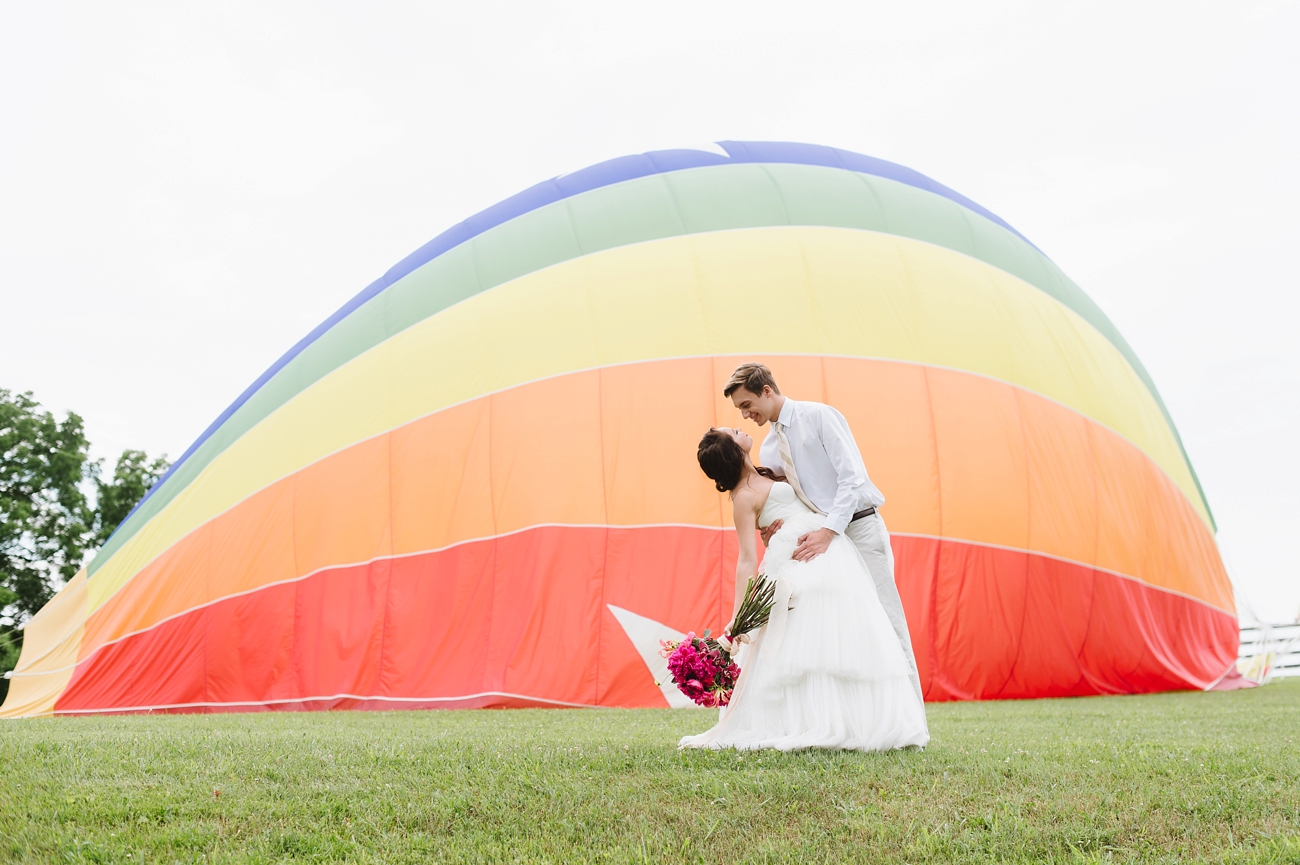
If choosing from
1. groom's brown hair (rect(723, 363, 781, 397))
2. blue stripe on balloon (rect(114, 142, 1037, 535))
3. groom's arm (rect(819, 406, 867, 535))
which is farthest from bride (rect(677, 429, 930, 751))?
blue stripe on balloon (rect(114, 142, 1037, 535))

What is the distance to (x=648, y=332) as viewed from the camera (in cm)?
937

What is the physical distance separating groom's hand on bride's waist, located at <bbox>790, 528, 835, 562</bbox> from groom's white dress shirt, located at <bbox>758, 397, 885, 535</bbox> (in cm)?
4

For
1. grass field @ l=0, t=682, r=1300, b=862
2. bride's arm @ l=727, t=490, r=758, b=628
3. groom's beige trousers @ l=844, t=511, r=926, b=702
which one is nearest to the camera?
grass field @ l=0, t=682, r=1300, b=862

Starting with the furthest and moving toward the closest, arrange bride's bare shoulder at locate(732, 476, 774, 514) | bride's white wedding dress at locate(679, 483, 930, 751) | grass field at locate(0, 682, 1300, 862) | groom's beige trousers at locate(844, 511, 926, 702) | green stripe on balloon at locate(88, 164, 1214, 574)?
green stripe on balloon at locate(88, 164, 1214, 574), groom's beige trousers at locate(844, 511, 926, 702), bride's bare shoulder at locate(732, 476, 774, 514), bride's white wedding dress at locate(679, 483, 930, 751), grass field at locate(0, 682, 1300, 862)

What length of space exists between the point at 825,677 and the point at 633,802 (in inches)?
44.4

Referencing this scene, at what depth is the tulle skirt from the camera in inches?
162

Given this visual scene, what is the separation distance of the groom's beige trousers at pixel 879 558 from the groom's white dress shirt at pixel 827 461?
4.0 inches

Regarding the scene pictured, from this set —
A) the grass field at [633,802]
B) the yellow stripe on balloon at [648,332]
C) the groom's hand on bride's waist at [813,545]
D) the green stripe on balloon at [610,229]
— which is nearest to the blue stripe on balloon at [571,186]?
the green stripe on balloon at [610,229]

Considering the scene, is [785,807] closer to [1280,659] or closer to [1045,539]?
[1045,539]

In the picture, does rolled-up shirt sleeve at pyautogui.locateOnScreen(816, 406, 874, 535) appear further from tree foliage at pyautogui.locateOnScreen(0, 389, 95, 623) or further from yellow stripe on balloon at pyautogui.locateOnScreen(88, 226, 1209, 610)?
tree foliage at pyautogui.locateOnScreen(0, 389, 95, 623)

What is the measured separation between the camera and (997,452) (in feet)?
31.1

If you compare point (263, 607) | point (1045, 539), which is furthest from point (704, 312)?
point (263, 607)

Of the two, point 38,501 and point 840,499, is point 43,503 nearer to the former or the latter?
point 38,501

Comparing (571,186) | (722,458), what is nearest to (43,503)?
(571,186)
